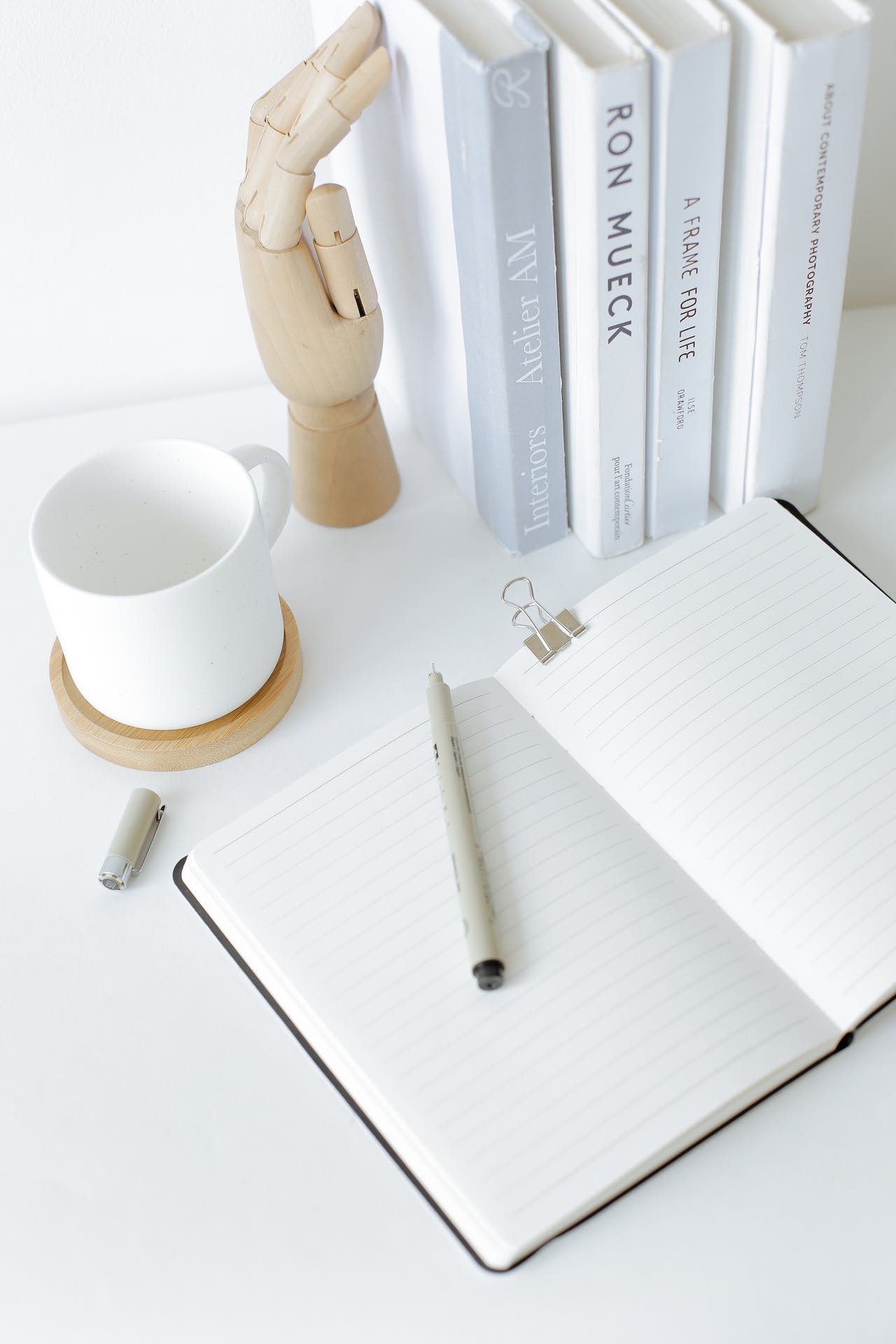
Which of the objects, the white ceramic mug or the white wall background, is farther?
the white wall background

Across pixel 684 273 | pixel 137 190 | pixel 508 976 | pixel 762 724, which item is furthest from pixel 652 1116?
pixel 137 190

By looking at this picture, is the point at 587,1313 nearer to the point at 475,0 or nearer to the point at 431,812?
the point at 431,812

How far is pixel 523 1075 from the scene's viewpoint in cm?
51

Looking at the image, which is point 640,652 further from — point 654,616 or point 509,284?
point 509,284

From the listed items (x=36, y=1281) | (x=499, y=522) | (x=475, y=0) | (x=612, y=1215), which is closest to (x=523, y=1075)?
(x=612, y=1215)

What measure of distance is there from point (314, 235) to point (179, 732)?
0.91 ft

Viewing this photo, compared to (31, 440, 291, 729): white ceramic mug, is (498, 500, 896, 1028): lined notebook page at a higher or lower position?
lower

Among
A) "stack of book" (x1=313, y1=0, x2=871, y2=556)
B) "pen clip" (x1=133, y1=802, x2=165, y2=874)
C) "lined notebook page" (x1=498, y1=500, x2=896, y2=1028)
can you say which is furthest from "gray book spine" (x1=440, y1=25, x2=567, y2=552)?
"pen clip" (x1=133, y1=802, x2=165, y2=874)

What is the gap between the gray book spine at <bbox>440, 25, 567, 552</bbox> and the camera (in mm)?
568

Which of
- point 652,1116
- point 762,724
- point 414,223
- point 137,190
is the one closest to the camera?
point 652,1116

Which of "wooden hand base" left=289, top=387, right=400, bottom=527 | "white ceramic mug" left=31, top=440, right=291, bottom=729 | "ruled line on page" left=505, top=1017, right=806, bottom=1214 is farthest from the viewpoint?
"wooden hand base" left=289, top=387, right=400, bottom=527

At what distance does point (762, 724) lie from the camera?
60cm

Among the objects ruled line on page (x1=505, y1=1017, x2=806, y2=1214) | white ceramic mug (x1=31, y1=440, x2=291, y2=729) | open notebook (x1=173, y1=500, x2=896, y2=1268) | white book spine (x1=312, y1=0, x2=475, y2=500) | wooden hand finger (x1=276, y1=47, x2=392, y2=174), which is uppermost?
wooden hand finger (x1=276, y1=47, x2=392, y2=174)

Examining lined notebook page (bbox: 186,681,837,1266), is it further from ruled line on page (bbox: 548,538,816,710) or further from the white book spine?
the white book spine
